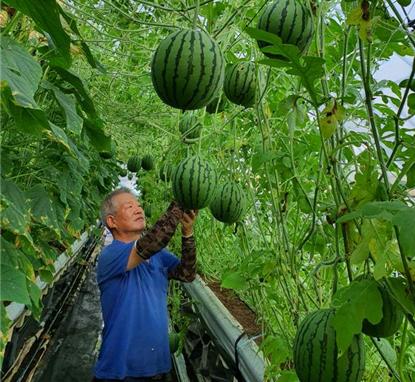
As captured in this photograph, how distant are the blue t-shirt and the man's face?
14 centimetres

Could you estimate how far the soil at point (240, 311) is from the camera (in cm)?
292

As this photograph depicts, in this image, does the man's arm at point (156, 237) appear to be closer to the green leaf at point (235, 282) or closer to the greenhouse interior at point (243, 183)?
the greenhouse interior at point (243, 183)

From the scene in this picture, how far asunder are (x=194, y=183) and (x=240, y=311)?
2069mm

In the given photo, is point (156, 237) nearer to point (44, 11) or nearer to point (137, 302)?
point (137, 302)

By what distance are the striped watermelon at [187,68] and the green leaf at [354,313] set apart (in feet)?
1.58

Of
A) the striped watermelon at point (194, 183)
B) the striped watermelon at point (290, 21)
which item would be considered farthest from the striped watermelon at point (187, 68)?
the striped watermelon at point (194, 183)

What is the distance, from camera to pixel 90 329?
23.2 feet

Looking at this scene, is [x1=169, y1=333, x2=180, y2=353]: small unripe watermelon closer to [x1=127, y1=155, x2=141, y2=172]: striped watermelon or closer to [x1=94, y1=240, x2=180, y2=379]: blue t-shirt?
[x1=94, y1=240, x2=180, y2=379]: blue t-shirt

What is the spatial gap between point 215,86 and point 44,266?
143cm

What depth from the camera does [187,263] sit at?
9.37ft

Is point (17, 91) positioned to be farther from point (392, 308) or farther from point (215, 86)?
point (392, 308)

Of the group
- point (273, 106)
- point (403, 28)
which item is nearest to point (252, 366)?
point (273, 106)

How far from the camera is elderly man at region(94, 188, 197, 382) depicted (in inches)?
102

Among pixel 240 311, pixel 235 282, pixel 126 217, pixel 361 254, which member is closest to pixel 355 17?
pixel 361 254
